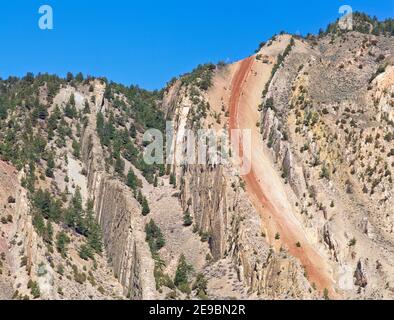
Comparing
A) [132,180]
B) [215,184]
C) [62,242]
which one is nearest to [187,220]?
[215,184]

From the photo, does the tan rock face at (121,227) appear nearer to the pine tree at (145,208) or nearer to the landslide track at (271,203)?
the pine tree at (145,208)

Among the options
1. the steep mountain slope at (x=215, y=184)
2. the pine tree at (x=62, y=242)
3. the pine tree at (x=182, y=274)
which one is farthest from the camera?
the pine tree at (x=62, y=242)

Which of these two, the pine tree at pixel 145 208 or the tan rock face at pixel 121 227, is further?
the pine tree at pixel 145 208

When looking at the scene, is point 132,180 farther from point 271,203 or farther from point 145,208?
point 271,203

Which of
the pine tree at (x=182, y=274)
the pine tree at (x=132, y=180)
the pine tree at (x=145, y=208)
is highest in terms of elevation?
the pine tree at (x=132, y=180)

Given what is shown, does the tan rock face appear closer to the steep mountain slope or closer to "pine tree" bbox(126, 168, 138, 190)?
the steep mountain slope

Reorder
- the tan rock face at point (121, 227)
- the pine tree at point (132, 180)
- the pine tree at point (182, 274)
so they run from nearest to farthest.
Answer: the pine tree at point (182, 274)
the tan rock face at point (121, 227)
the pine tree at point (132, 180)

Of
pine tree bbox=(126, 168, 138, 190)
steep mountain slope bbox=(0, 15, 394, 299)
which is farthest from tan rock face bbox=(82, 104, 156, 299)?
pine tree bbox=(126, 168, 138, 190)

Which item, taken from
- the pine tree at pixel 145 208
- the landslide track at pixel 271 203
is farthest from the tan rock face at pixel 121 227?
the landslide track at pixel 271 203

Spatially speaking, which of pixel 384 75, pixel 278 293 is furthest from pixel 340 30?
pixel 278 293

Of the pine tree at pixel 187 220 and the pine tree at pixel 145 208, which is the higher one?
the pine tree at pixel 145 208

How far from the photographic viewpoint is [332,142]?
79.8 meters

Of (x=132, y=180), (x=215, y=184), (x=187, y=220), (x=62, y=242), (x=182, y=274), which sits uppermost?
(x=132, y=180)

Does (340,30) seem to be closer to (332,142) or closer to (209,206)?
(332,142)
